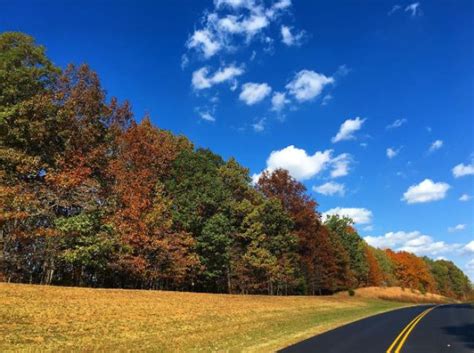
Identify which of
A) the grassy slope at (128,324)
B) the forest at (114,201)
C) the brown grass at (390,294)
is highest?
the forest at (114,201)

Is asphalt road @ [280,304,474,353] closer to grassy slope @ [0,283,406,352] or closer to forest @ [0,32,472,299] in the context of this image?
grassy slope @ [0,283,406,352]

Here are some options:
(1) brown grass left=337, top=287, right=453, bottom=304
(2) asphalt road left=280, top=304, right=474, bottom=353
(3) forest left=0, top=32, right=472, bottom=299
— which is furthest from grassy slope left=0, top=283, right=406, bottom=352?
(1) brown grass left=337, top=287, right=453, bottom=304

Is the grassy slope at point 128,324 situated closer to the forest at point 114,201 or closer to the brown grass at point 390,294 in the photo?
the forest at point 114,201

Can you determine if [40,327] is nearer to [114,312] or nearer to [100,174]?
[114,312]

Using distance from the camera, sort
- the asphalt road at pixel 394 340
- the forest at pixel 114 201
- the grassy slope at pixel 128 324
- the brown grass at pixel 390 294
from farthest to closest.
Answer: the brown grass at pixel 390 294 → the forest at pixel 114 201 → the grassy slope at pixel 128 324 → the asphalt road at pixel 394 340

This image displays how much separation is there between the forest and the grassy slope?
8137 mm

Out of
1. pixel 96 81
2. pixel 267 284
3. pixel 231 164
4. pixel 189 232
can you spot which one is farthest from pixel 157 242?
pixel 267 284

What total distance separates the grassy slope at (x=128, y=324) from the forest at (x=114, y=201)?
8137 mm

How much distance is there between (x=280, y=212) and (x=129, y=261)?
81.6 feet

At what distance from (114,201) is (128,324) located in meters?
17.9

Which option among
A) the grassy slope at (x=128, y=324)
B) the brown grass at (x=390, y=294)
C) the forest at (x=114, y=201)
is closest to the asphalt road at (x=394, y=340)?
the grassy slope at (x=128, y=324)

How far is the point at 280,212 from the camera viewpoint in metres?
55.6

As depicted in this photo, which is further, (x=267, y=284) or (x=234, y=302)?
(x=267, y=284)

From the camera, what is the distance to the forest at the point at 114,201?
3089 cm
